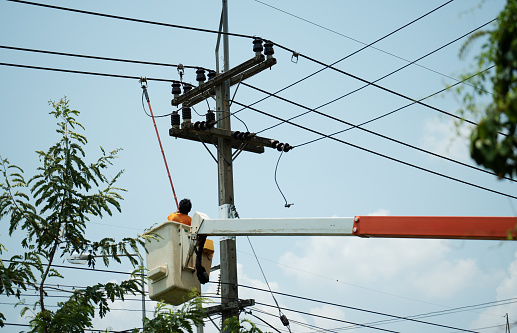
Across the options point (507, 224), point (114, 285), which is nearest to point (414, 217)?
point (507, 224)

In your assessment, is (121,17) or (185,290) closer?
(185,290)

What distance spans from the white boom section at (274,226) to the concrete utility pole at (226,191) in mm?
1856

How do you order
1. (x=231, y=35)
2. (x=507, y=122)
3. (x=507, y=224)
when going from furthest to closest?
(x=231, y=35) < (x=507, y=224) < (x=507, y=122)

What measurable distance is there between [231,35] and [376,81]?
2853 millimetres

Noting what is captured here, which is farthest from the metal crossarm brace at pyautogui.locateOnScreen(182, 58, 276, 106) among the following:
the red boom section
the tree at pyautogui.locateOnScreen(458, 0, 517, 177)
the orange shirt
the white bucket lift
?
the tree at pyautogui.locateOnScreen(458, 0, 517, 177)

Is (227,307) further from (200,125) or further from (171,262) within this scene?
(200,125)

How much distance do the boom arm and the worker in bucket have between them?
26 centimetres

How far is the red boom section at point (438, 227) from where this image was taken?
7637mm

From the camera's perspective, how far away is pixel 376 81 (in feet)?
47.2

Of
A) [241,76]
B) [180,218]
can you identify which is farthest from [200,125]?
[180,218]

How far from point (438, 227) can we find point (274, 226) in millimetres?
2770

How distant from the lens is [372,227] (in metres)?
8.79

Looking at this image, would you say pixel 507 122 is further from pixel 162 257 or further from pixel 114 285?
pixel 162 257

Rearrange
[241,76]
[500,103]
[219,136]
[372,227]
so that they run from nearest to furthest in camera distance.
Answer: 1. [500,103]
2. [372,227]
3. [219,136]
4. [241,76]
